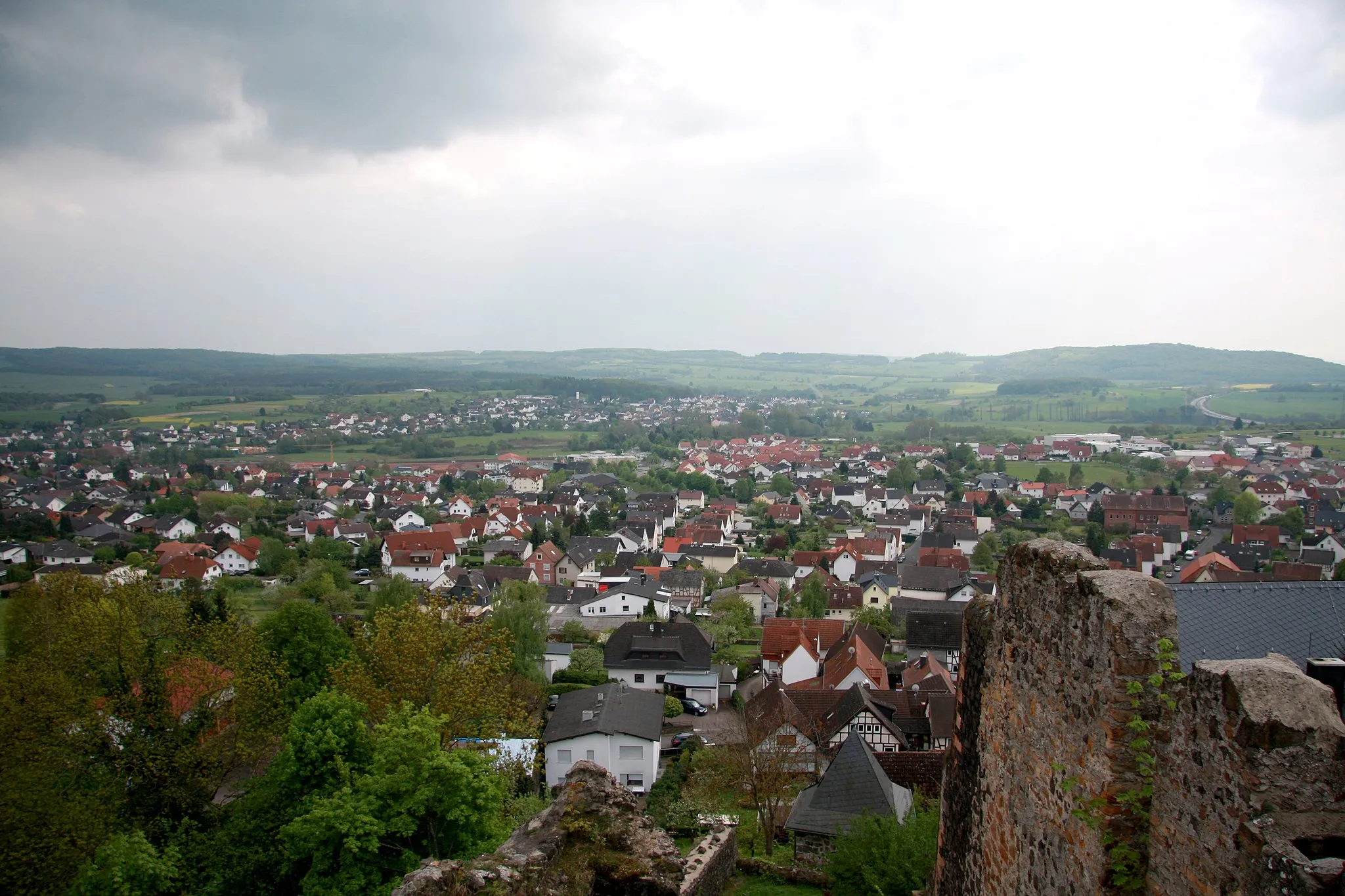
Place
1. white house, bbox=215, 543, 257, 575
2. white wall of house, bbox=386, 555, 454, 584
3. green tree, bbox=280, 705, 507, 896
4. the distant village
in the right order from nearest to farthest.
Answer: green tree, bbox=280, 705, 507, 896
the distant village
white wall of house, bbox=386, 555, 454, 584
white house, bbox=215, 543, 257, 575

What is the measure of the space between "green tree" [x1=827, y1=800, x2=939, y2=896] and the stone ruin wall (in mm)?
8669

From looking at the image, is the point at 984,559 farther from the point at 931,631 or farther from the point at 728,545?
the point at 931,631

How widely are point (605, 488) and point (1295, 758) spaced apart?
97532 mm

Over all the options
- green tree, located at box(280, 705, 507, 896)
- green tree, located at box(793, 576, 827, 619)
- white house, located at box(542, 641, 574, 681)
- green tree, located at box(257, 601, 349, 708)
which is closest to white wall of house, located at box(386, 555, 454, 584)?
white house, located at box(542, 641, 574, 681)

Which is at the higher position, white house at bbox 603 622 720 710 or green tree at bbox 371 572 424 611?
green tree at bbox 371 572 424 611

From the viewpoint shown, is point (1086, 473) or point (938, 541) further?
point (1086, 473)

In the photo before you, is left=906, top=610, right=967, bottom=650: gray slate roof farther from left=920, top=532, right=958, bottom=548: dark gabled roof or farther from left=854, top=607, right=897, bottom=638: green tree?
left=920, top=532, right=958, bottom=548: dark gabled roof

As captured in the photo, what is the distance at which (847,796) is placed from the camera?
62.9 feet

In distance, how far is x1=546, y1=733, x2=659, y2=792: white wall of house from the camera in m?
24.8

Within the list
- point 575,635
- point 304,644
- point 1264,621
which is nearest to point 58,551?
point 575,635

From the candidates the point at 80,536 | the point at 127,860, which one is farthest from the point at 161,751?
the point at 80,536

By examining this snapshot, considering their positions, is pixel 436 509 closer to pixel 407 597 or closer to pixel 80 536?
pixel 80 536

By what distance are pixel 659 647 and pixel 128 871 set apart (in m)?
23.6

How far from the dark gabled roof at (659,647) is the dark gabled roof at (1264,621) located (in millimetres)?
25781
